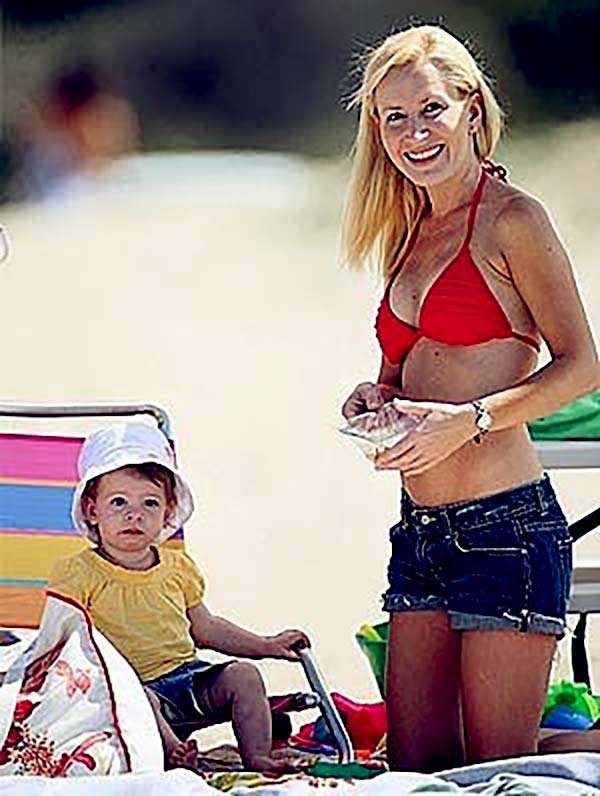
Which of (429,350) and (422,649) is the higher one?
(429,350)

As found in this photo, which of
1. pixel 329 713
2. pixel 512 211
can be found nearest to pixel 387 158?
pixel 512 211

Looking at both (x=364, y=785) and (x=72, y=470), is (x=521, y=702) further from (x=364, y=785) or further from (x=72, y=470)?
(x=72, y=470)

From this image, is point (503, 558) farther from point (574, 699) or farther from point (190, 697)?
point (574, 699)

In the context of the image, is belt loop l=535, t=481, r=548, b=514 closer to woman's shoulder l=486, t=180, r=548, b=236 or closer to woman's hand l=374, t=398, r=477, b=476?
woman's hand l=374, t=398, r=477, b=476

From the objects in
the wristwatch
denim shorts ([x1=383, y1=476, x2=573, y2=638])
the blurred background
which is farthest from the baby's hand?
the blurred background

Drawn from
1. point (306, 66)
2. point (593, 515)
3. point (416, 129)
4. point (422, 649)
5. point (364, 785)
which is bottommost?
point (364, 785)

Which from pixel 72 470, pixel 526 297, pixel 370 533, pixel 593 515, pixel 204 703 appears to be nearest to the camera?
pixel 526 297

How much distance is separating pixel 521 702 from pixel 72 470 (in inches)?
53.1

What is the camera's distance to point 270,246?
572 cm

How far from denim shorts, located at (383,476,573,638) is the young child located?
0.61 metres

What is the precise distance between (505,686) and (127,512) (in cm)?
96

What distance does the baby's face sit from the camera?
393 centimetres

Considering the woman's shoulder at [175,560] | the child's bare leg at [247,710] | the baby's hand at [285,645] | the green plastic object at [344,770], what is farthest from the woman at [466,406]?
the woman's shoulder at [175,560]

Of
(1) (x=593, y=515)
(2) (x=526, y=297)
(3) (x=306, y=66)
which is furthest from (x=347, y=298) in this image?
(2) (x=526, y=297)
